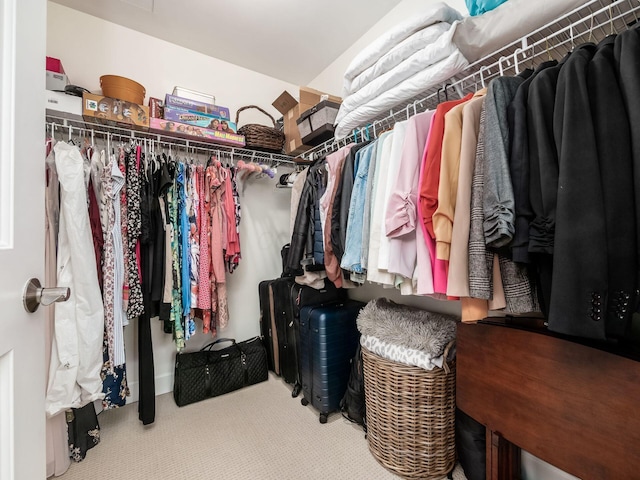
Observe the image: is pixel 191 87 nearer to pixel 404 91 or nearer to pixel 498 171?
pixel 404 91

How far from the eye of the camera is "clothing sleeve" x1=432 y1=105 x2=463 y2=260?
0.90 m

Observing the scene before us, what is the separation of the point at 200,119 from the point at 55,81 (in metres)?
0.76

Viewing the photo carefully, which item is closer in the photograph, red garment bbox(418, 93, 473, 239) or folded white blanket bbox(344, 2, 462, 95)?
red garment bbox(418, 93, 473, 239)

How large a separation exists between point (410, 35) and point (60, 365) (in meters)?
2.25

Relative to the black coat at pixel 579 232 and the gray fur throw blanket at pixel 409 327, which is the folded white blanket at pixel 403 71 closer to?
the black coat at pixel 579 232

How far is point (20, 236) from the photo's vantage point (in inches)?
20.2

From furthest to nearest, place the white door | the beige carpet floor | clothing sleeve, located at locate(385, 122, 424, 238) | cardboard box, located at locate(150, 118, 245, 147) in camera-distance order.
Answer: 1. cardboard box, located at locate(150, 118, 245, 147)
2. the beige carpet floor
3. clothing sleeve, located at locate(385, 122, 424, 238)
4. the white door

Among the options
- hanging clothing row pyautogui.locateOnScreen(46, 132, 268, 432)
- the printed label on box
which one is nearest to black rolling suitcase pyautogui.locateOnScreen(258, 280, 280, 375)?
hanging clothing row pyautogui.locateOnScreen(46, 132, 268, 432)

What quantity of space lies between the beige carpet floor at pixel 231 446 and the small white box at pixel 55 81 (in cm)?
205

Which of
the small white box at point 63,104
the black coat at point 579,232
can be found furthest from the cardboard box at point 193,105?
the black coat at point 579,232

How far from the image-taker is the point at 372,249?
1.20 metres

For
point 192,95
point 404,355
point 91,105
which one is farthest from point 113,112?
point 404,355

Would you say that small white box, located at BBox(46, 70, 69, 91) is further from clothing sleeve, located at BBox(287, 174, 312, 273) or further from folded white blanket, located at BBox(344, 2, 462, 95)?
folded white blanket, located at BBox(344, 2, 462, 95)

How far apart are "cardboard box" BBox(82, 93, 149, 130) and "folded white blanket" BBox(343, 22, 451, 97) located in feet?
4.39
